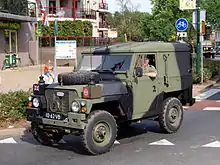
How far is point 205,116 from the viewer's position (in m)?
11.1

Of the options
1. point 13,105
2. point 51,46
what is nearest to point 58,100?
point 13,105

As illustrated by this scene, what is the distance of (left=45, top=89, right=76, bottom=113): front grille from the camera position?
716 cm

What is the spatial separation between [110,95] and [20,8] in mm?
24031

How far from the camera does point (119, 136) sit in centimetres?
868

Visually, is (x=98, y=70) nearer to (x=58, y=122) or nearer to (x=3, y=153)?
(x=58, y=122)

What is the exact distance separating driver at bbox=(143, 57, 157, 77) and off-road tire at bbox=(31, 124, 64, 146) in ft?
6.68

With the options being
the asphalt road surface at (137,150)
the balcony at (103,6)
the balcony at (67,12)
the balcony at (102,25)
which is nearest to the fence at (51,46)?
the balcony at (67,12)

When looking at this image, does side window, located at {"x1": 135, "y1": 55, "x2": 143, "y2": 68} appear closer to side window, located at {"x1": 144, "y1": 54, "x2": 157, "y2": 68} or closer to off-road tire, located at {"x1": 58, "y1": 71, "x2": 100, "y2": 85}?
side window, located at {"x1": 144, "y1": 54, "x2": 157, "y2": 68}

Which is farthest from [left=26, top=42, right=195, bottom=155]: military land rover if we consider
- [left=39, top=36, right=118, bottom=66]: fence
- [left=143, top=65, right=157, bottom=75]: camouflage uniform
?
[left=39, top=36, right=118, bottom=66]: fence

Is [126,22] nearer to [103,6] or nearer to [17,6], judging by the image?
[103,6]

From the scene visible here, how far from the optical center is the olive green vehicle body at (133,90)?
714 cm

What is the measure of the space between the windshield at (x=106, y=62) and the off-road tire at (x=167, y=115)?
53.1 inches

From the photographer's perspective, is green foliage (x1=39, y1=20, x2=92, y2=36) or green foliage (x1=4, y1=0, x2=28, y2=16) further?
green foliage (x1=39, y1=20, x2=92, y2=36)

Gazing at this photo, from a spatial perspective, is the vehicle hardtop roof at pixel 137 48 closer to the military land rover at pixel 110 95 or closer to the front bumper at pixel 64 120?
the military land rover at pixel 110 95
